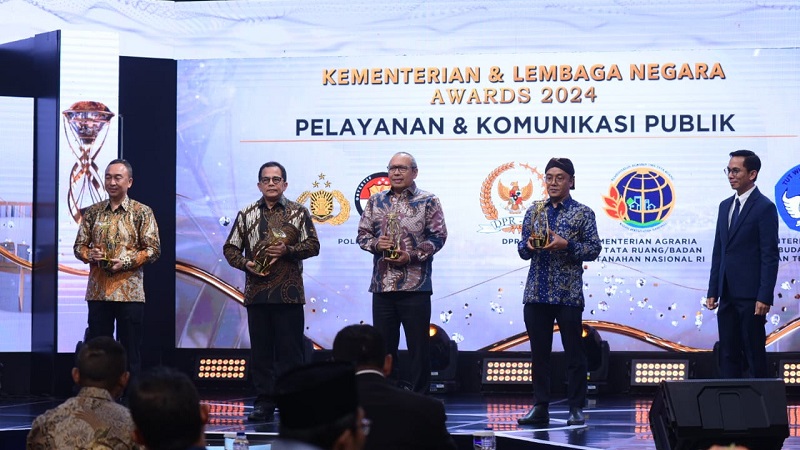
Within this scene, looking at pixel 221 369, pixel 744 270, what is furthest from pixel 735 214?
pixel 221 369

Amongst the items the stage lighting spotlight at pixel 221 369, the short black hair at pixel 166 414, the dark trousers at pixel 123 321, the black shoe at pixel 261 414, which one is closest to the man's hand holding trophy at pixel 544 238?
the black shoe at pixel 261 414

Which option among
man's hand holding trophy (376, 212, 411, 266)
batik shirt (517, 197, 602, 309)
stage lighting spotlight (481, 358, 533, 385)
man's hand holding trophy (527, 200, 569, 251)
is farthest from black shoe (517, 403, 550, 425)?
stage lighting spotlight (481, 358, 533, 385)

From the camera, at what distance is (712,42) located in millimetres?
8133

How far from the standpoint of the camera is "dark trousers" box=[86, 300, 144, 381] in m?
6.73

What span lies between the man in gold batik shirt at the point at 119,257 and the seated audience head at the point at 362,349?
3.55m

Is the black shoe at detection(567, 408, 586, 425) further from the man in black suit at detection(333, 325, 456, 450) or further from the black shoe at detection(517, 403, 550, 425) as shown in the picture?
the man in black suit at detection(333, 325, 456, 450)

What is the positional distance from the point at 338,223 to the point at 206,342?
1237 mm

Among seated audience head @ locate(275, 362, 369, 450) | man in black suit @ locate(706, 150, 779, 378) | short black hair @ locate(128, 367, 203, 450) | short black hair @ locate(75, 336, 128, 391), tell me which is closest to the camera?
seated audience head @ locate(275, 362, 369, 450)

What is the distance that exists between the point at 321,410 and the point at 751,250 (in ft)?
15.7

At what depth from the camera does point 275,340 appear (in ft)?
21.1

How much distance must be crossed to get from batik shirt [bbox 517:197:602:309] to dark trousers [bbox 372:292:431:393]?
554 mm

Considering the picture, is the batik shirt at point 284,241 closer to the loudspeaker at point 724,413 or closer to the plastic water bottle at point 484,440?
the plastic water bottle at point 484,440

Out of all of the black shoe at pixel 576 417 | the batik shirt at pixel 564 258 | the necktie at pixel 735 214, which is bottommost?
the black shoe at pixel 576 417

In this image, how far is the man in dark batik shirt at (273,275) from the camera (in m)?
6.37
